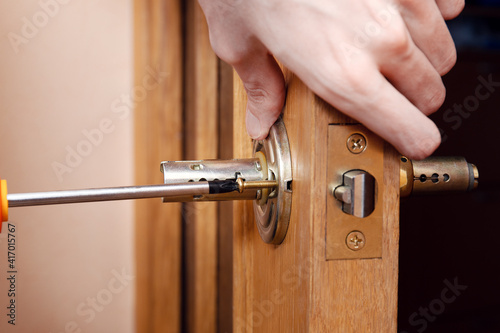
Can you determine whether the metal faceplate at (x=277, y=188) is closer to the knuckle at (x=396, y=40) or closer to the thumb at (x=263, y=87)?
the thumb at (x=263, y=87)

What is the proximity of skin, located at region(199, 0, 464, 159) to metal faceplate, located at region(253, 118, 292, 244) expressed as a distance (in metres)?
0.08

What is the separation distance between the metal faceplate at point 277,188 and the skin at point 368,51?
0.08m

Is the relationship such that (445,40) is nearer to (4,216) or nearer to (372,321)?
(372,321)

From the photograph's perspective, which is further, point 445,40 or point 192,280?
point 192,280

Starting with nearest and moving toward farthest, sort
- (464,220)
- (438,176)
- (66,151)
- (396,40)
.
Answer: (396,40) < (438,176) < (66,151) < (464,220)

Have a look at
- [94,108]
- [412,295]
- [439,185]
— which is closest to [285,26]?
[439,185]

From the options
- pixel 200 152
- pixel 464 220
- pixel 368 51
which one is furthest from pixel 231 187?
pixel 464 220

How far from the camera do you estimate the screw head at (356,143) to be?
0.32m

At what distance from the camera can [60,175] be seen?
0.78m

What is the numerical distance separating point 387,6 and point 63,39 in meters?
0.61

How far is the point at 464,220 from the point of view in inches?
41.1

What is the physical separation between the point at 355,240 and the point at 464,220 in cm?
82

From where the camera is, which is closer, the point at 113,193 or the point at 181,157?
the point at 113,193

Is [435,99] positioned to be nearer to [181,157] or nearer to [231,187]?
[231,187]
